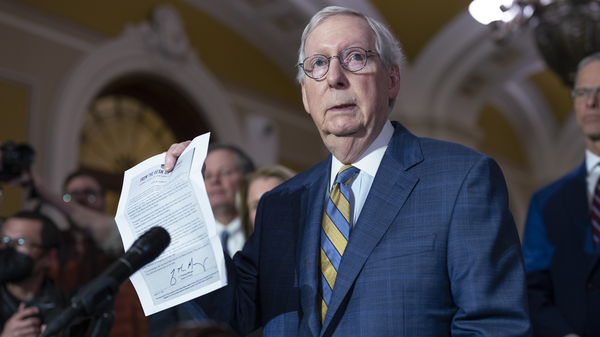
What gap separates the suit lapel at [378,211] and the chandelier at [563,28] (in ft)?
9.96

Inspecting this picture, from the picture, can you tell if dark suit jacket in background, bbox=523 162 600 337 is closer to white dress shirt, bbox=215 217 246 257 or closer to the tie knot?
the tie knot

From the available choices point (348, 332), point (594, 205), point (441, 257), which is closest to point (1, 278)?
point (348, 332)

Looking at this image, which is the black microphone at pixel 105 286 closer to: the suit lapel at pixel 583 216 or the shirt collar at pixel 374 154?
the shirt collar at pixel 374 154

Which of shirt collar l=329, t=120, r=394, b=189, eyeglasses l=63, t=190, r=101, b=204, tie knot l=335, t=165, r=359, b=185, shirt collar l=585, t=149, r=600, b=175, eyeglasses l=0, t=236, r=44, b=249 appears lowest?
tie knot l=335, t=165, r=359, b=185

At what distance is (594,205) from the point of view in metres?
2.18

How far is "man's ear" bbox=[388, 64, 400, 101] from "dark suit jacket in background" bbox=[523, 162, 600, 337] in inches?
35.5

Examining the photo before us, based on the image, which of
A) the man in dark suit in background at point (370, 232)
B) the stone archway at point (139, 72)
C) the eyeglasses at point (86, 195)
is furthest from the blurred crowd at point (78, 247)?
the stone archway at point (139, 72)

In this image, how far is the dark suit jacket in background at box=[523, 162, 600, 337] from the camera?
2.01 meters

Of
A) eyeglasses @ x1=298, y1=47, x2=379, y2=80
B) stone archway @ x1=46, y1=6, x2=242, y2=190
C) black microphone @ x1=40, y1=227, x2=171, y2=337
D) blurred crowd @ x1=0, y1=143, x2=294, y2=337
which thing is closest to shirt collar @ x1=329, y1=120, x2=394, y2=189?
eyeglasses @ x1=298, y1=47, x2=379, y2=80

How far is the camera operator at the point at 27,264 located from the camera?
100 inches

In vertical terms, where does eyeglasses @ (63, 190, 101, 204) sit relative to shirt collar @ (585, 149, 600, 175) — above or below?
above

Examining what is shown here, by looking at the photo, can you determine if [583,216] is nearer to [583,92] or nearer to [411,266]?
[583,92]

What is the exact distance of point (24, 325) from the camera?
2.24m

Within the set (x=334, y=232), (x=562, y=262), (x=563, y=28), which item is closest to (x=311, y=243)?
(x=334, y=232)
